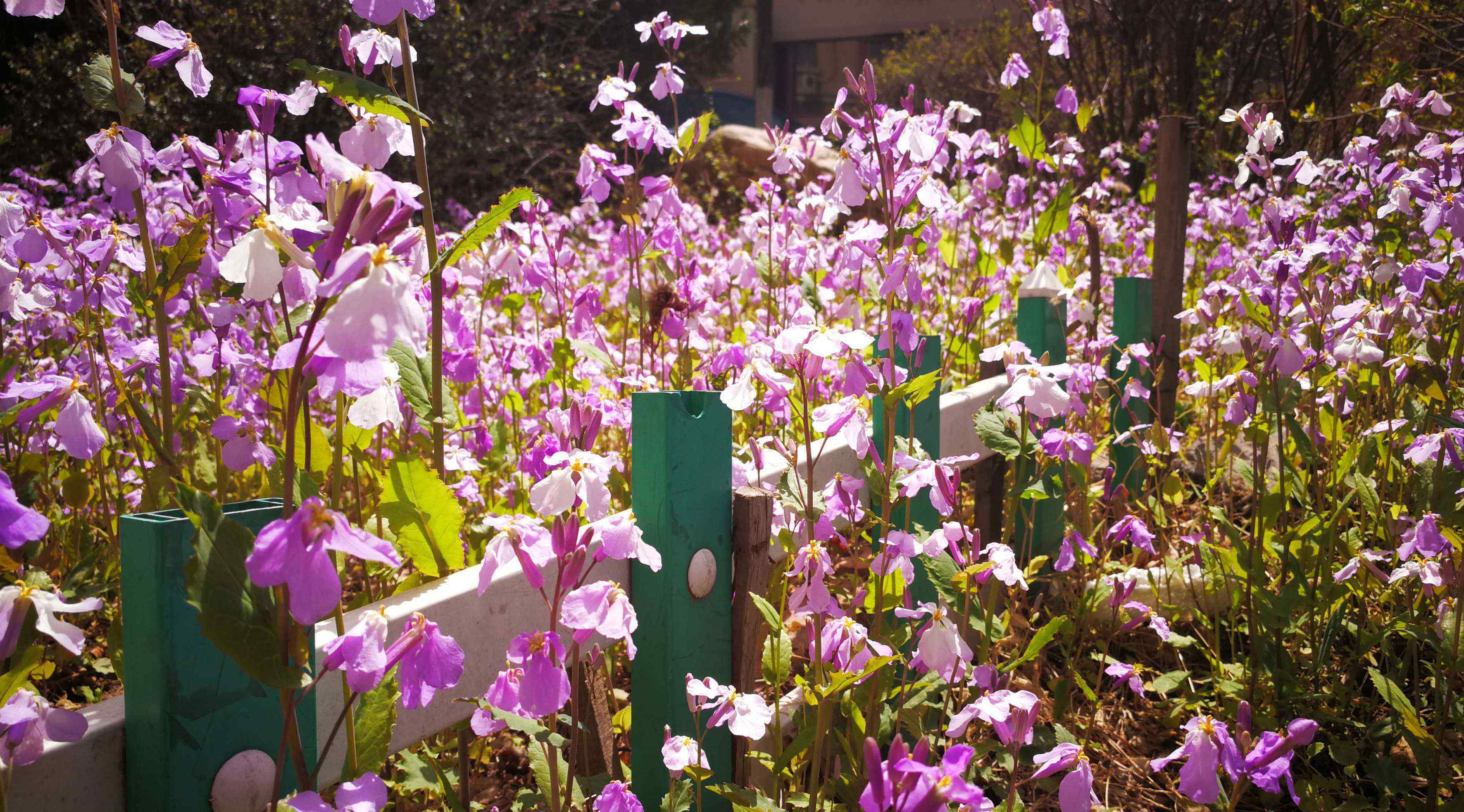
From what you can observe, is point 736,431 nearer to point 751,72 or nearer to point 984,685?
point 984,685

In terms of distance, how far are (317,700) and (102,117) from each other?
783 cm

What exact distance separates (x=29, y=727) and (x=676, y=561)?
0.71m

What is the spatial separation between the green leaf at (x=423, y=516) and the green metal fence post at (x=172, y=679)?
39 centimetres

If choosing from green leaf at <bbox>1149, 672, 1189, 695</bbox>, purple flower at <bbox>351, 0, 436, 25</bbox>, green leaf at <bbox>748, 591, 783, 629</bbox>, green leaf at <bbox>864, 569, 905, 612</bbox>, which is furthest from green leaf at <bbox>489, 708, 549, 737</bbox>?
green leaf at <bbox>1149, 672, 1189, 695</bbox>

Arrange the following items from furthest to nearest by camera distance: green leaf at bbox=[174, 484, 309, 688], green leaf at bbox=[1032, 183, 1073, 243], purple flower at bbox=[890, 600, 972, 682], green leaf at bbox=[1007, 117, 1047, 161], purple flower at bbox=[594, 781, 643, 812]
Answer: green leaf at bbox=[1032, 183, 1073, 243] → green leaf at bbox=[1007, 117, 1047, 161] → purple flower at bbox=[890, 600, 972, 682] → purple flower at bbox=[594, 781, 643, 812] → green leaf at bbox=[174, 484, 309, 688]

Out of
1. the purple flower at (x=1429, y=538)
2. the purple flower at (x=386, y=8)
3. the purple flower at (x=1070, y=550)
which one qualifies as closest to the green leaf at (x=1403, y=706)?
the purple flower at (x=1429, y=538)

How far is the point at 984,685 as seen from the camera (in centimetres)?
126

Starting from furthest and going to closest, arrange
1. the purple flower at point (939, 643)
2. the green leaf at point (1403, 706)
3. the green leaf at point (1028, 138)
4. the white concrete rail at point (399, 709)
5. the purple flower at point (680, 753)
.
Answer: the green leaf at point (1028, 138)
the green leaf at point (1403, 706)
the purple flower at point (939, 643)
the purple flower at point (680, 753)
the white concrete rail at point (399, 709)

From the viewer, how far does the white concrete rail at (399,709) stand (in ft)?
2.28

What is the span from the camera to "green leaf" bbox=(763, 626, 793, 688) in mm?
1073

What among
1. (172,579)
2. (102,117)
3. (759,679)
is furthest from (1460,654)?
(102,117)

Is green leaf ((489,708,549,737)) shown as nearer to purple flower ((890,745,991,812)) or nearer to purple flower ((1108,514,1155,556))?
purple flower ((890,745,991,812))

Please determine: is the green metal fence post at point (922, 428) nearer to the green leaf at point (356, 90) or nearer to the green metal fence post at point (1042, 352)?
the green metal fence post at point (1042, 352)

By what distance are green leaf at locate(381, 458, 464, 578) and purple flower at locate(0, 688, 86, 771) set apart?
1.45ft
